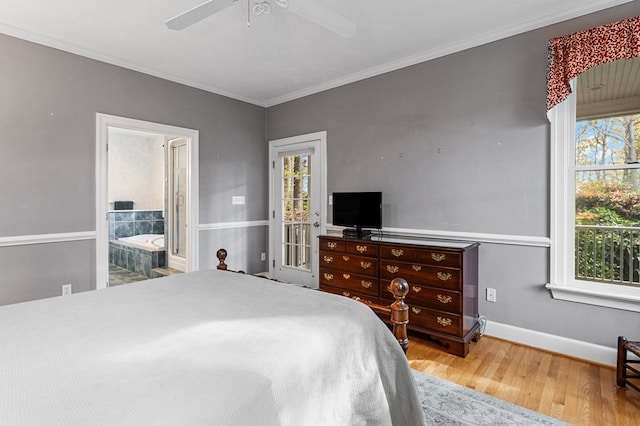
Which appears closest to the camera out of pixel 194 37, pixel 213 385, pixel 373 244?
pixel 213 385

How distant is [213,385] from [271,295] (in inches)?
30.8

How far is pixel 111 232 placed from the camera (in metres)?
6.60

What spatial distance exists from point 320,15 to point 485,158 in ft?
6.44

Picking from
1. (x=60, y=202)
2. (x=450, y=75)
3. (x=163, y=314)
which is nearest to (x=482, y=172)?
(x=450, y=75)

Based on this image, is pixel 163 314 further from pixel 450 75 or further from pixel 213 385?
pixel 450 75

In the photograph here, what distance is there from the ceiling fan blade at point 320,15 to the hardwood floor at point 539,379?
2.52 m

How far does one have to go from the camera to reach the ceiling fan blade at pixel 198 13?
1.90 metres

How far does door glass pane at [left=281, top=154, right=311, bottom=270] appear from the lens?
4.56m

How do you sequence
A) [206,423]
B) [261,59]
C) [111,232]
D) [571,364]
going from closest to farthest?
[206,423]
[571,364]
[261,59]
[111,232]

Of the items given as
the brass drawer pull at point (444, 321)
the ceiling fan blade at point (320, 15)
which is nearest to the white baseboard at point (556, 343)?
the brass drawer pull at point (444, 321)

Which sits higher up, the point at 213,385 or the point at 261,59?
the point at 261,59

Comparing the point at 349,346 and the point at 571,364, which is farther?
the point at 571,364

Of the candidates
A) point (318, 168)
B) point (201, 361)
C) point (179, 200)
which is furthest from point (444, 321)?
point (179, 200)

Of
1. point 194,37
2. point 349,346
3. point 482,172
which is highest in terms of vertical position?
point 194,37
